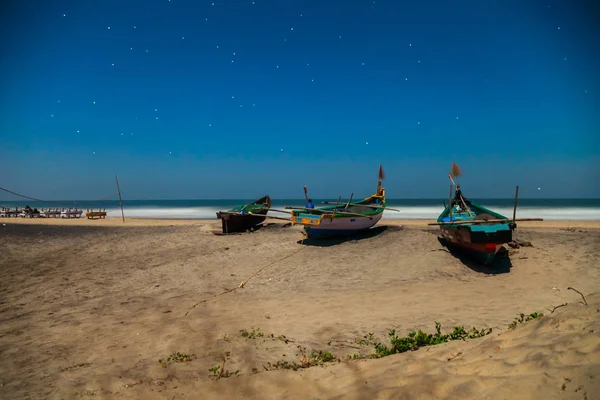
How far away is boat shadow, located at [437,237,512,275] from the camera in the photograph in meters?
10.9

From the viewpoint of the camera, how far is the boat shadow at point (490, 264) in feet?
35.8

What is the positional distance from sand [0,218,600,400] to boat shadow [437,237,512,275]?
103 millimetres

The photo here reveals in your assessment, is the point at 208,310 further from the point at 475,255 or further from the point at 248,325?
the point at 475,255

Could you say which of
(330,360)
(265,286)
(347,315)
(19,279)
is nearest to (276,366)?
(330,360)

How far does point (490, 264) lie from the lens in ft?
37.2

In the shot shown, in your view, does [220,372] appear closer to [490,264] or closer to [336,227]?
[490,264]

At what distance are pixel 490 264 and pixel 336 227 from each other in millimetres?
6389

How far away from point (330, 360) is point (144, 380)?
8.54ft

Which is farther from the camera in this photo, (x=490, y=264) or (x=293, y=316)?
(x=490, y=264)

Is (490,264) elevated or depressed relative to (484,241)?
depressed

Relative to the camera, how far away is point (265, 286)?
9805 mm

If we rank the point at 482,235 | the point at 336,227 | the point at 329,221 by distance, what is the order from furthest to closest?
the point at 336,227
the point at 329,221
the point at 482,235

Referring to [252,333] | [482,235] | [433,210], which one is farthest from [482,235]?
[433,210]

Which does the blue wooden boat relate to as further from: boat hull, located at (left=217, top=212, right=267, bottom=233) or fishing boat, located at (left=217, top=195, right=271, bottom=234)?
boat hull, located at (left=217, top=212, right=267, bottom=233)
